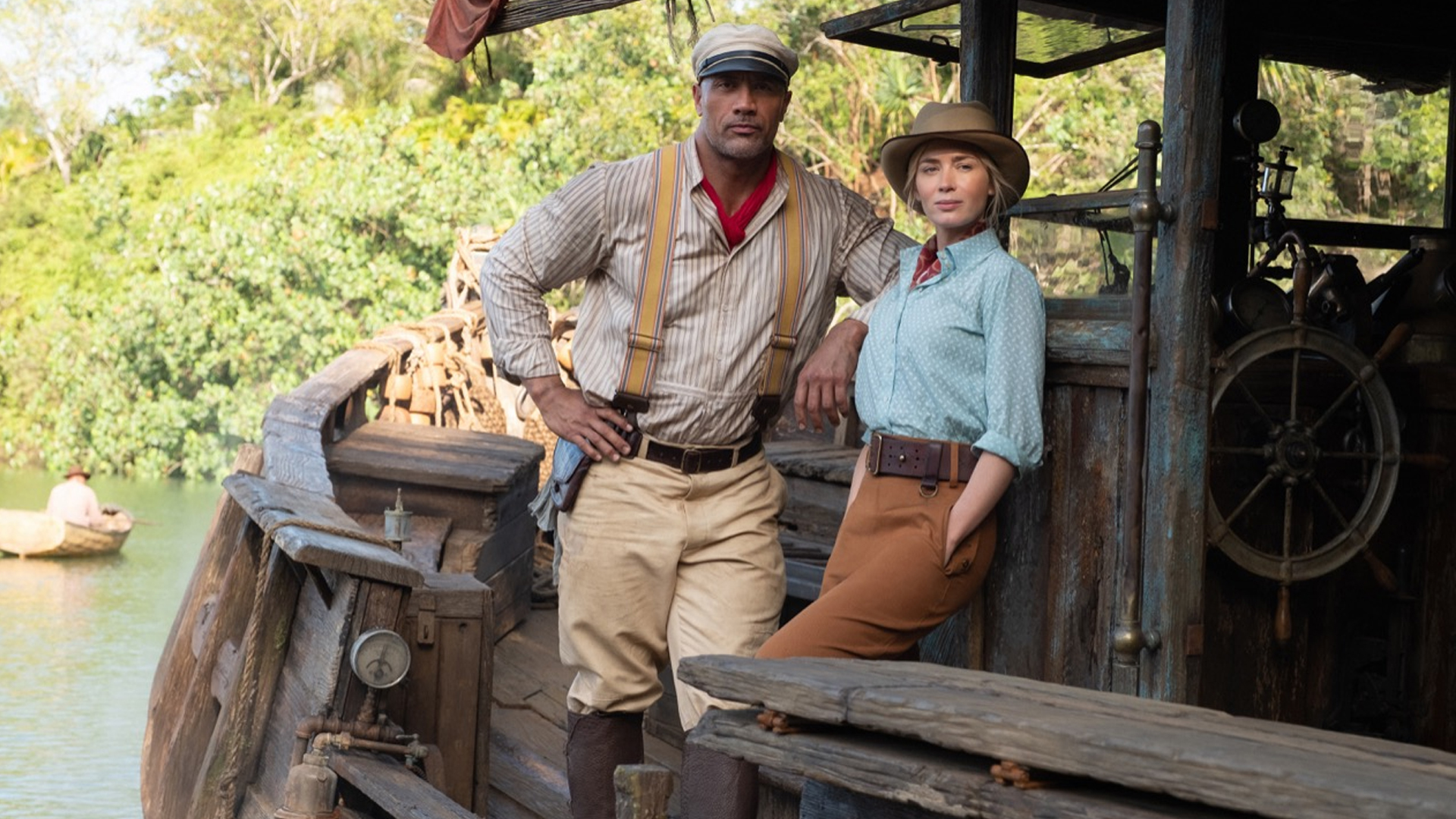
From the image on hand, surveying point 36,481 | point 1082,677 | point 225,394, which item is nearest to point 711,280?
point 1082,677

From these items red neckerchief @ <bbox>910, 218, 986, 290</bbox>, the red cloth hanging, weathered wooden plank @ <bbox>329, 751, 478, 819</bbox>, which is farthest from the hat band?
the red cloth hanging

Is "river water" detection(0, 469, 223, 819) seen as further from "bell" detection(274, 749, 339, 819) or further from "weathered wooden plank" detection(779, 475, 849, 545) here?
"bell" detection(274, 749, 339, 819)

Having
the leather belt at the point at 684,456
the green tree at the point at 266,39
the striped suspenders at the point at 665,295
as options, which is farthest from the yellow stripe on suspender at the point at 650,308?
the green tree at the point at 266,39

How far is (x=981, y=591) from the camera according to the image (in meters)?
3.87

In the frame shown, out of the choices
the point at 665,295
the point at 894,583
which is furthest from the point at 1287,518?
the point at 665,295

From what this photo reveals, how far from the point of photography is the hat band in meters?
3.84

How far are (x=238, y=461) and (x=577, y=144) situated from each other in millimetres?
12500

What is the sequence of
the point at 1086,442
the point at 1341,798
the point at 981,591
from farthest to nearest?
the point at 981,591 < the point at 1086,442 < the point at 1341,798

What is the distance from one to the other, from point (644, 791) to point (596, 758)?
1130 mm

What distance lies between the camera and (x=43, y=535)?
16.2 metres

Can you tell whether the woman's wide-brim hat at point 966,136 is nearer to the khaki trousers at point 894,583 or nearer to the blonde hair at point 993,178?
the blonde hair at point 993,178

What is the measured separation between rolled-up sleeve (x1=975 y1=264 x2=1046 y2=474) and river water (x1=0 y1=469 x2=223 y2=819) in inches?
289

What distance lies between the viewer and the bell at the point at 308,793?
4004 millimetres

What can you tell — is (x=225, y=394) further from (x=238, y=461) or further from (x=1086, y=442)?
(x=1086, y=442)
